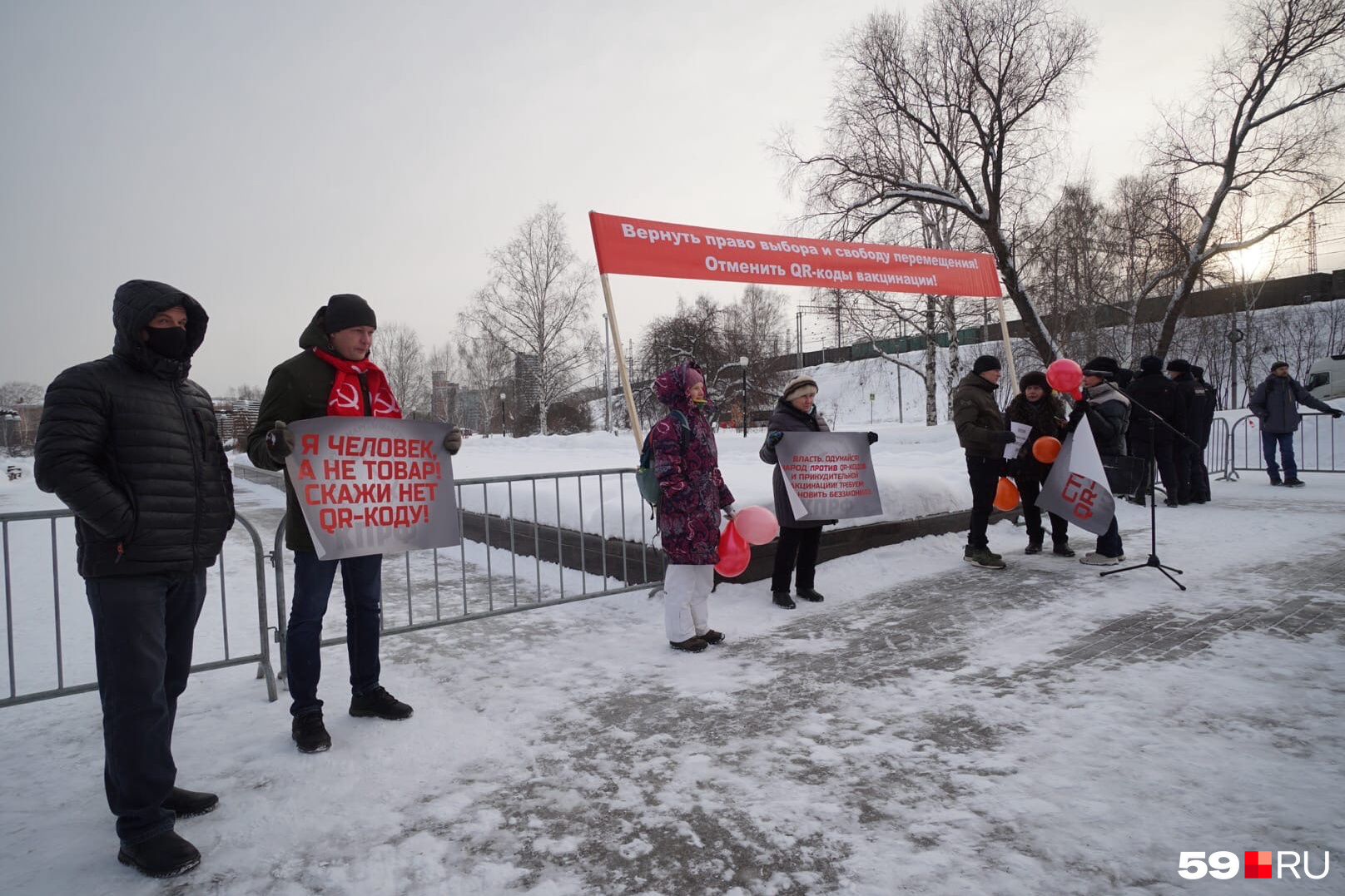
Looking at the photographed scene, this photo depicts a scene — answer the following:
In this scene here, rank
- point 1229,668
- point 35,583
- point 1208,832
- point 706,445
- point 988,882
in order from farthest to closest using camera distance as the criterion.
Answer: point 35,583
point 706,445
point 1229,668
point 1208,832
point 988,882

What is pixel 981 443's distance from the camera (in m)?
6.33

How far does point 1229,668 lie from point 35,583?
10068mm

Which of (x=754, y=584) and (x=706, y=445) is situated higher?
(x=706, y=445)

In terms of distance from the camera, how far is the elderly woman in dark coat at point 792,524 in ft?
18.2

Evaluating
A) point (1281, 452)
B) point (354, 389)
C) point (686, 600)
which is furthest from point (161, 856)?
point (1281, 452)

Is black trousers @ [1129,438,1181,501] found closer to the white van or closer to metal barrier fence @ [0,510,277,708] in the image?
metal barrier fence @ [0,510,277,708]

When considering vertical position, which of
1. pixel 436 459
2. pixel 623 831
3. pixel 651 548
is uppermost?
pixel 436 459

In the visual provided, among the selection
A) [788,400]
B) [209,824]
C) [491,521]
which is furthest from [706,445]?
[491,521]

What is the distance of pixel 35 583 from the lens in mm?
7141

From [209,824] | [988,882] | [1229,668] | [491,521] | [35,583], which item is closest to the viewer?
[988,882]

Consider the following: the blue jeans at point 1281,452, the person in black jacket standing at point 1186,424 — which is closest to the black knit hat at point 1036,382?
the person in black jacket standing at point 1186,424

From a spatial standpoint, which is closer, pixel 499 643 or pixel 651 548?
pixel 499 643

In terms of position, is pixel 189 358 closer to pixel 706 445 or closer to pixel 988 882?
pixel 706 445

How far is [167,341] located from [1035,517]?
23.8 ft
